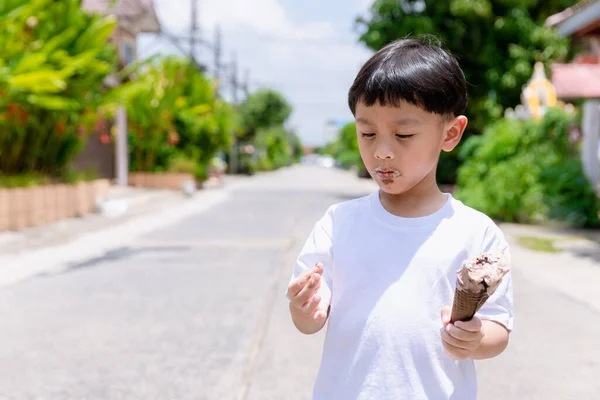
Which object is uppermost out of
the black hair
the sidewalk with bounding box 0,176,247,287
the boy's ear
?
the black hair

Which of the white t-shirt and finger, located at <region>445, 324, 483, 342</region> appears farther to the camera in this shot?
the white t-shirt

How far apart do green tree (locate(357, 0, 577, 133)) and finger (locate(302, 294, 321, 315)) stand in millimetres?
16025

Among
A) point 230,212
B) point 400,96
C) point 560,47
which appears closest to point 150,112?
point 230,212

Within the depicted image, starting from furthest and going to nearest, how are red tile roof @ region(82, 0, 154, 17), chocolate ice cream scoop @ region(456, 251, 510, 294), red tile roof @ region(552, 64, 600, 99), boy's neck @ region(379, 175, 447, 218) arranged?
1. red tile roof @ region(552, 64, 600, 99)
2. red tile roof @ region(82, 0, 154, 17)
3. boy's neck @ region(379, 175, 447, 218)
4. chocolate ice cream scoop @ region(456, 251, 510, 294)

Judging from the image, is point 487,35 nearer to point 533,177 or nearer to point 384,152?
point 533,177

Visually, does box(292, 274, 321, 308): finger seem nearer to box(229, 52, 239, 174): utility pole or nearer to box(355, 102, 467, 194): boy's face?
box(355, 102, 467, 194): boy's face

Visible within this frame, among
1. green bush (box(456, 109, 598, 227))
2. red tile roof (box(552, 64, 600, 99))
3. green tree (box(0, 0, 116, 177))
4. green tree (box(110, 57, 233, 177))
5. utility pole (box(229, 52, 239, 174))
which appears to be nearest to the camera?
green tree (box(0, 0, 116, 177))

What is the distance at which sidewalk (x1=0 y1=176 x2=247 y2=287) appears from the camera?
27.3 feet

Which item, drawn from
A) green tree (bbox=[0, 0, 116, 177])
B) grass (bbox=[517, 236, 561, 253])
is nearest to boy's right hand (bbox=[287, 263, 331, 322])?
grass (bbox=[517, 236, 561, 253])

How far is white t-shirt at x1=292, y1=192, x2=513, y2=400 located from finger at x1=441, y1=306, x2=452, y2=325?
0.12 metres

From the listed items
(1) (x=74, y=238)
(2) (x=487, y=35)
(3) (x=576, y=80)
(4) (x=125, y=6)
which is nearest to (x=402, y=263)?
(1) (x=74, y=238)

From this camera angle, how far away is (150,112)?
22.7 meters

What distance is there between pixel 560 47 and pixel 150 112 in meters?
12.7

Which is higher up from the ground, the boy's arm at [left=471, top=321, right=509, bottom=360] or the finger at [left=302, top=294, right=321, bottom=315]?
the finger at [left=302, top=294, right=321, bottom=315]
